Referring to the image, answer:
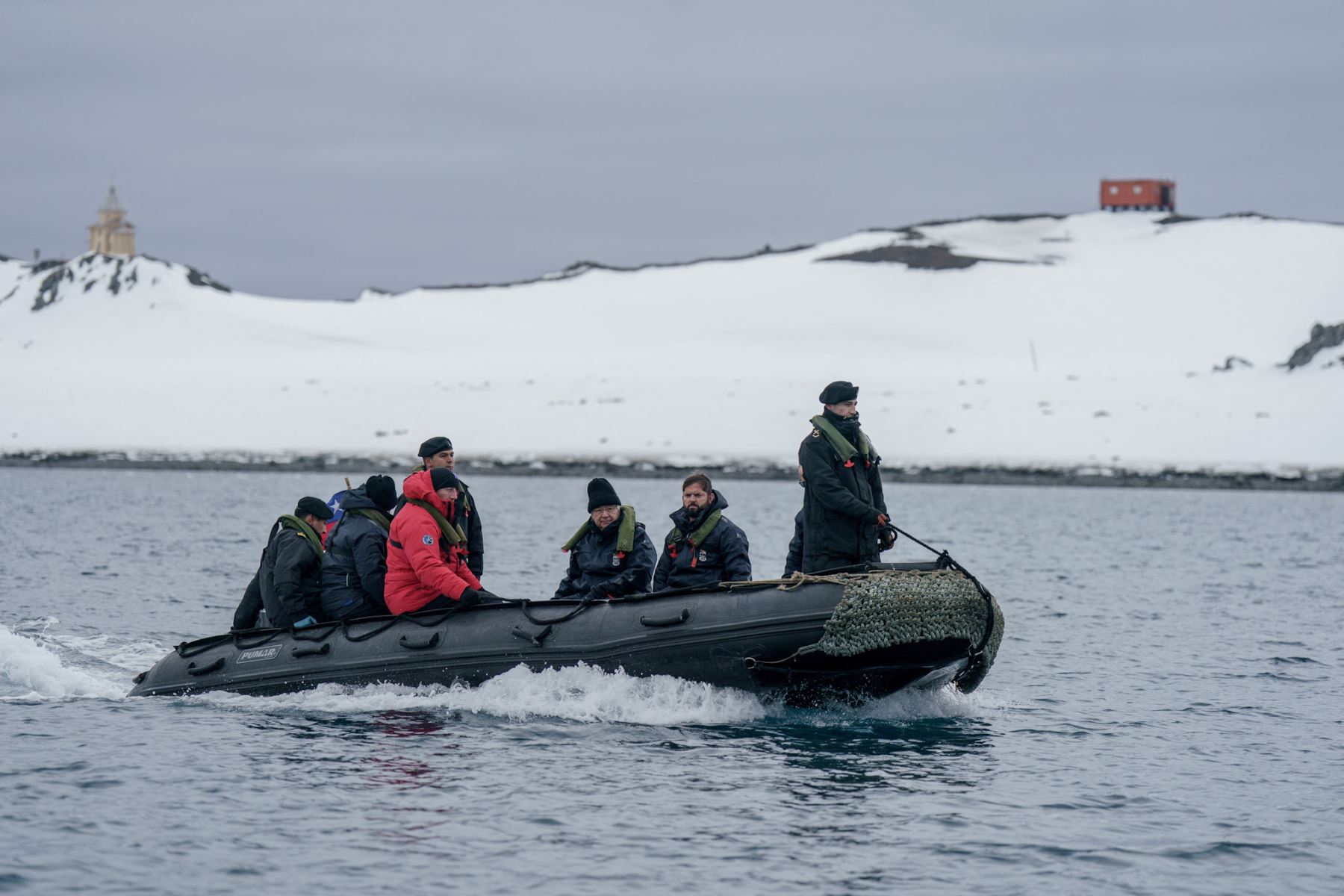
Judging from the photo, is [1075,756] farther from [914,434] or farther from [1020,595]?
[914,434]

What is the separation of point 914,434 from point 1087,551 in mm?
27135

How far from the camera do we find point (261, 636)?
1199cm

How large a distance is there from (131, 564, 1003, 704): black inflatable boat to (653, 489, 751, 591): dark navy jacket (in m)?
0.52

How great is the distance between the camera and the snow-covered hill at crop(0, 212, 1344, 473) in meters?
55.2

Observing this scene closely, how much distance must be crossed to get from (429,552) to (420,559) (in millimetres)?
80

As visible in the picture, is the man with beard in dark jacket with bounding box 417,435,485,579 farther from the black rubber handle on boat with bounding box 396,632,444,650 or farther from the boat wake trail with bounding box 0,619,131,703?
the boat wake trail with bounding box 0,619,131,703

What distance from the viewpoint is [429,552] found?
1133cm

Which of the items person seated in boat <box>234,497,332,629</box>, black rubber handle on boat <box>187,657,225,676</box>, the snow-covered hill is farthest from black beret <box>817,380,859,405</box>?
the snow-covered hill

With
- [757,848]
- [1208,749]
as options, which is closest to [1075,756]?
[1208,749]

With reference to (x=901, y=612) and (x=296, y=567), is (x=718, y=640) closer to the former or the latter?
(x=901, y=612)

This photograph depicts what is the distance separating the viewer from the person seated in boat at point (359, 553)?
1162 centimetres

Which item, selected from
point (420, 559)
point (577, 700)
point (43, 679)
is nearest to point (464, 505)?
point (420, 559)

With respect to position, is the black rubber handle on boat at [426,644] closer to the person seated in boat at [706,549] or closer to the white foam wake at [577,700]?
the white foam wake at [577,700]

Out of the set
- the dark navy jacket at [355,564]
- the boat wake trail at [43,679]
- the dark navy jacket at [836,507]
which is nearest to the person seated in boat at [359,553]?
the dark navy jacket at [355,564]
